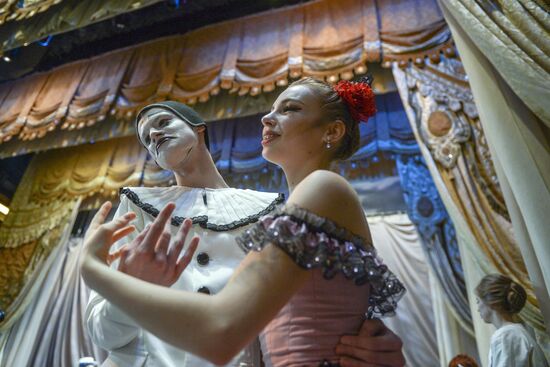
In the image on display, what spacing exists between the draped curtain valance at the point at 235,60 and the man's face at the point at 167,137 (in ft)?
8.17

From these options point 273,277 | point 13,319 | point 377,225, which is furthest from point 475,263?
point 13,319

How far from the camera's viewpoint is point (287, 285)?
31.1 inches

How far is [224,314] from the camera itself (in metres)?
0.72

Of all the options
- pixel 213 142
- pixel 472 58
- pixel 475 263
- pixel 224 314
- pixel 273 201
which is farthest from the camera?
pixel 213 142

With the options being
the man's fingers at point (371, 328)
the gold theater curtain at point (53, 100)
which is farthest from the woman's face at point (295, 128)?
the gold theater curtain at point (53, 100)

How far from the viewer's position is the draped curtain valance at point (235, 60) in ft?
12.4

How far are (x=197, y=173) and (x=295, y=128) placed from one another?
19.2 inches

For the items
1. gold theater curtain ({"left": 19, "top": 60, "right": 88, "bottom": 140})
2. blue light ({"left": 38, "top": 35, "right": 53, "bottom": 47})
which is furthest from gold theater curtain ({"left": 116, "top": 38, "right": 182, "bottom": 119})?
blue light ({"left": 38, "top": 35, "right": 53, "bottom": 47})

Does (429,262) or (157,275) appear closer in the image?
(157,275)

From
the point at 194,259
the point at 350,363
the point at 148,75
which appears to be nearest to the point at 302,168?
the point at 194,259

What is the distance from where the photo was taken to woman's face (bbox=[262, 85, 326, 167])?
1176 mm

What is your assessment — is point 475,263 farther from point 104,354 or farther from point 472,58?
point 104,354

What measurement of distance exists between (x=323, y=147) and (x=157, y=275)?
0.56 m

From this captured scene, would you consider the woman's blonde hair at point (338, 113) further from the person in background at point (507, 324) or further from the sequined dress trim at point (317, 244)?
the person in background at point (507, 324)
